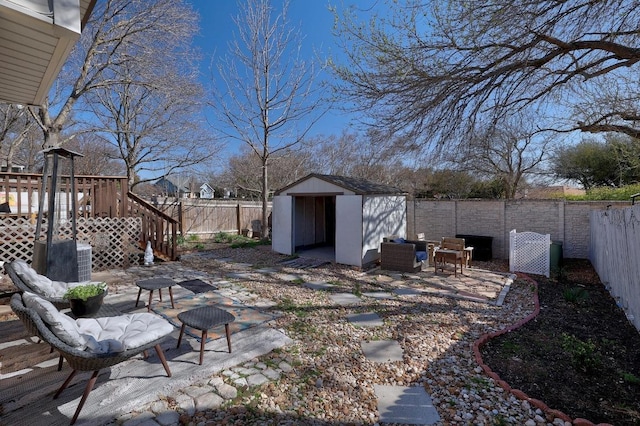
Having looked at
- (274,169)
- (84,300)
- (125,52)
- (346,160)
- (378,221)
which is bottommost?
(84,300)

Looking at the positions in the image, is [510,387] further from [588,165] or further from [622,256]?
[588,165]

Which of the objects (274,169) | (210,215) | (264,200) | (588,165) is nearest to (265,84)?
(264,200)

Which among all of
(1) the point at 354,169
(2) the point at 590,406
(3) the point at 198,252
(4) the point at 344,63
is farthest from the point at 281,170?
(2) the point at 590,406

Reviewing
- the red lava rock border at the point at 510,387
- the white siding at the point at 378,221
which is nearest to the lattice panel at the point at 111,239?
the white siding at the point at 378,221

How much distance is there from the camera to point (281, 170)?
2122 centimetres

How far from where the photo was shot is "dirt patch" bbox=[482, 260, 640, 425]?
9.07 feet

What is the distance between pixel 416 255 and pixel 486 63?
468 centimetres

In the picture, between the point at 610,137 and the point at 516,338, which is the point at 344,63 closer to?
the point at 516,338

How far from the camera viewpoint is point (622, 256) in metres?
4.95

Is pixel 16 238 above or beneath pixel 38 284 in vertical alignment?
above

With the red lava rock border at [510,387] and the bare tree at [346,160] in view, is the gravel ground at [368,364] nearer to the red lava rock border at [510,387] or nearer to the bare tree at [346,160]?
the red lava rock border at [510,387]

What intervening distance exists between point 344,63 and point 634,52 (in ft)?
12.4

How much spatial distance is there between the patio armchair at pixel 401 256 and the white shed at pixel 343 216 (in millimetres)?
495

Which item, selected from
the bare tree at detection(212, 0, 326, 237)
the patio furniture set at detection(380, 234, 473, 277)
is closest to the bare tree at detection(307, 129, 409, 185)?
the bare tree at detection(212, 0, 326, 237)
